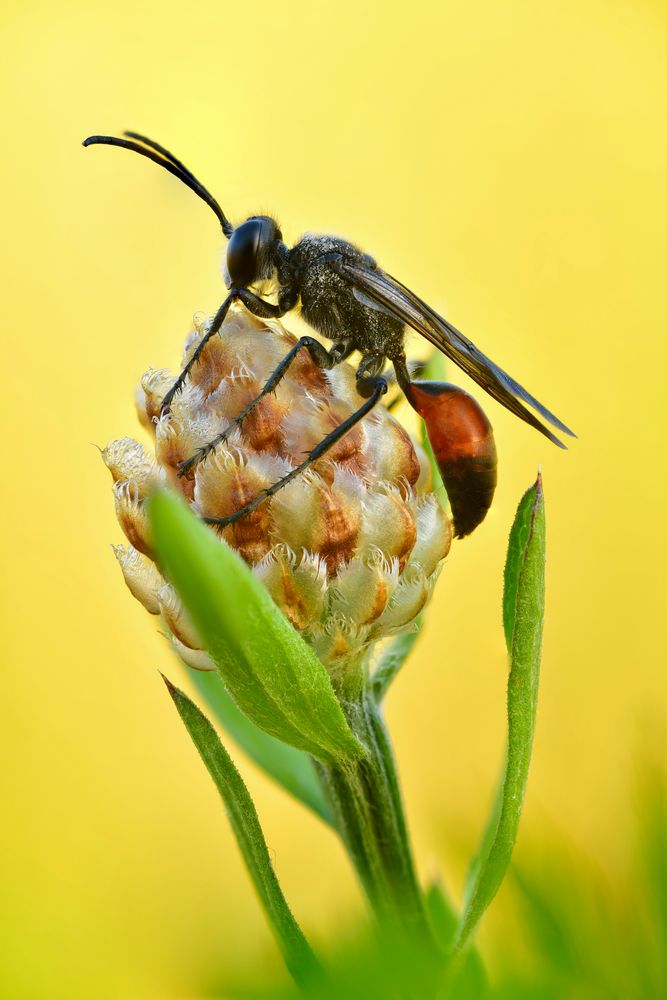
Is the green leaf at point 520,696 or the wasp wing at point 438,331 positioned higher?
the wasp wing at point 438,331

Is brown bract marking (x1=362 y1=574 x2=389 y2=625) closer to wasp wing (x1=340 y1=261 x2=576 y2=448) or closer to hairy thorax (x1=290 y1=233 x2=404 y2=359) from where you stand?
wasp wing (x1=340 y1=261 x2=576 y2=448)

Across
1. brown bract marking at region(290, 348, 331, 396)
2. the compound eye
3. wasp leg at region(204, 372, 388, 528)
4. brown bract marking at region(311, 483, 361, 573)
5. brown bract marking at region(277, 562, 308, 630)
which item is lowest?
brown bract marking at region(277, 562, 308, 630)

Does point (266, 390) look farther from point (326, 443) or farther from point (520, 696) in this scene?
point (520, 696)

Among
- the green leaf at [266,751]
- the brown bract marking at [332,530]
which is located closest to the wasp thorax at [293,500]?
the brown bract marking at [332,530]

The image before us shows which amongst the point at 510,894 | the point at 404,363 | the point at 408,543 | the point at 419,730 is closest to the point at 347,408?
the point at 408,543

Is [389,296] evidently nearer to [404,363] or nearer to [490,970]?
[404,363]

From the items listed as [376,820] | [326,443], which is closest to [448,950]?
[376,820]

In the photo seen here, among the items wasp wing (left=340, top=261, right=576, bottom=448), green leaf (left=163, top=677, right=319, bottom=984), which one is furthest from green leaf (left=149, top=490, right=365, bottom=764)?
wasp wing (left=340, top=261, right=576, bottom=448)

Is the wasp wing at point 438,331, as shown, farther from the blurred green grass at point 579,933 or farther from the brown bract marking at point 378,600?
the blurred green grass at point 579,933
